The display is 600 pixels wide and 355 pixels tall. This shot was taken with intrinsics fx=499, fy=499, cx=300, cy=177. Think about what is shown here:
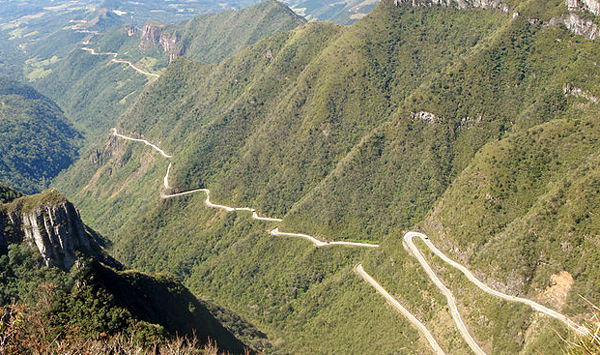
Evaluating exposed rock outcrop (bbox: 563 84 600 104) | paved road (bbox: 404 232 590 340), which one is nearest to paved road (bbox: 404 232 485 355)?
paved road (bbox: 404 232 590 340)

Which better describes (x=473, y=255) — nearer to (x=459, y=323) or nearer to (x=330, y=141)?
(x=459, y=323)

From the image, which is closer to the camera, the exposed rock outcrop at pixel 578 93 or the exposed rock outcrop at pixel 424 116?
the exposed rock outcrop at pixel 578 93

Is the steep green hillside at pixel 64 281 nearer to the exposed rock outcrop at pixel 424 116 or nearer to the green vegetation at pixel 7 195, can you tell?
the green vegetation at pixel 7 195

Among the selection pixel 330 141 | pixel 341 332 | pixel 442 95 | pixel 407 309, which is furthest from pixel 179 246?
pixel 442 95

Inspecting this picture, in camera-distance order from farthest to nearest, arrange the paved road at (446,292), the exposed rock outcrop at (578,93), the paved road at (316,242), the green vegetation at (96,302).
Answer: the paved road at (316,242), the exposed rock outcrop at (578,93), the paved road at (446,292), the green vegetation at (96,302)

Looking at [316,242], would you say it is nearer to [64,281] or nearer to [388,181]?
[388,181]

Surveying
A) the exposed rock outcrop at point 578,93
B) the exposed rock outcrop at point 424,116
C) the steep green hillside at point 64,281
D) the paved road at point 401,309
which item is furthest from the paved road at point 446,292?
the exposed rock outcrop at point 578,93

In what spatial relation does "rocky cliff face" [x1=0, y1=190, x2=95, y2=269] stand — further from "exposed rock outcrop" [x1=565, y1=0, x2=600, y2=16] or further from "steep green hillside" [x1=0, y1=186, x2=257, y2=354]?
"exposed rock outcrop" [x1=565, y1=0, x2=600, y2=16]

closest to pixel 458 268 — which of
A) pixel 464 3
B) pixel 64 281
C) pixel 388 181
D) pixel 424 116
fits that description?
pixel 388 181
